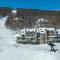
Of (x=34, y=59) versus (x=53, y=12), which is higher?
(x=53, y=12)

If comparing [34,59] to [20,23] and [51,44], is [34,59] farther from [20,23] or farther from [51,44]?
[20,23]

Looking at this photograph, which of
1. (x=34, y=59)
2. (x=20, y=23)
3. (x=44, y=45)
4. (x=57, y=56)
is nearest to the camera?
(x=34, y=59)

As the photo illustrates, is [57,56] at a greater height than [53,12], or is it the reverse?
[53,12]

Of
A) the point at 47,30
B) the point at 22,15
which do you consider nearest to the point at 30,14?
the point at 22,15

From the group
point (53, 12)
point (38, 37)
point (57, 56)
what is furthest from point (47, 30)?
point (53, 12)

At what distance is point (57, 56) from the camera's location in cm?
1614

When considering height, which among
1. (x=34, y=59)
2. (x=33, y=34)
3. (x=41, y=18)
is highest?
(x=41, y=18)

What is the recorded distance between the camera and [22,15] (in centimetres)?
4450

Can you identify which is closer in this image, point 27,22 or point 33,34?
point 33,34

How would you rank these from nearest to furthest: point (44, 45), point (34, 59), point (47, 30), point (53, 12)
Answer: point (34, 59), point (44, 45), point (47, 30), point (53, 12)

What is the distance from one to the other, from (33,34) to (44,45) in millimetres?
1707

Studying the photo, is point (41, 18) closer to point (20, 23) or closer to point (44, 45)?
point (20, 23)

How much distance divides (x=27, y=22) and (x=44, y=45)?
63.3ft

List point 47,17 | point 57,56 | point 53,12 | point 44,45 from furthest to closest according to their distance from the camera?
point 53,12, point 47,17, point 44,45, point 57,56
